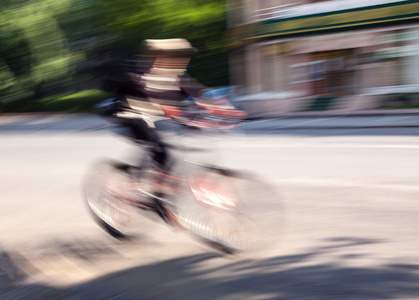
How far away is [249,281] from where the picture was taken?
3.95 meters

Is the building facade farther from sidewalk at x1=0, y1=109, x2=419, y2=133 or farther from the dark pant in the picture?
the dark pant

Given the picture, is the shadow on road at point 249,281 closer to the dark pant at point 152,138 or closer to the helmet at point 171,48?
the dark pant at point 152,138

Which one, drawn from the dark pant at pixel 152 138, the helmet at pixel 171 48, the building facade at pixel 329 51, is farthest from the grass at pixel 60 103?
the helmet at pixel 171 48

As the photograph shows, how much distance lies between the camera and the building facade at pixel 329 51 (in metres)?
19.5

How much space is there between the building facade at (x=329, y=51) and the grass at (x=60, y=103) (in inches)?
306

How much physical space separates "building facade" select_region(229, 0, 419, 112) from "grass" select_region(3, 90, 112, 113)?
7783 millimetres

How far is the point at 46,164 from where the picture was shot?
32.7ft

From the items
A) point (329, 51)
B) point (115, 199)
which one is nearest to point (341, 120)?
point (329, 51)

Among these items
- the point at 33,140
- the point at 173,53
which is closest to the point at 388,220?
the point at 173,53

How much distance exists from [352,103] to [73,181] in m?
14.1

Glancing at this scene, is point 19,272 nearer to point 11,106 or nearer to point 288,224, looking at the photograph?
point 288,224

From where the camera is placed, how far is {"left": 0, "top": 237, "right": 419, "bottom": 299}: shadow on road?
12.1 ft

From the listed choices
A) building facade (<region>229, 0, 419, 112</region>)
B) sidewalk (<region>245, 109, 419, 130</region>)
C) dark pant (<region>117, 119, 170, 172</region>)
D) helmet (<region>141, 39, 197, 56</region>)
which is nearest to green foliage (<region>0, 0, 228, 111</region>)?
building facade (<region>229, 0, 419, 112</region>)

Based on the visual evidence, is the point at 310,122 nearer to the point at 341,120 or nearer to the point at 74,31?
the point at 341,120
